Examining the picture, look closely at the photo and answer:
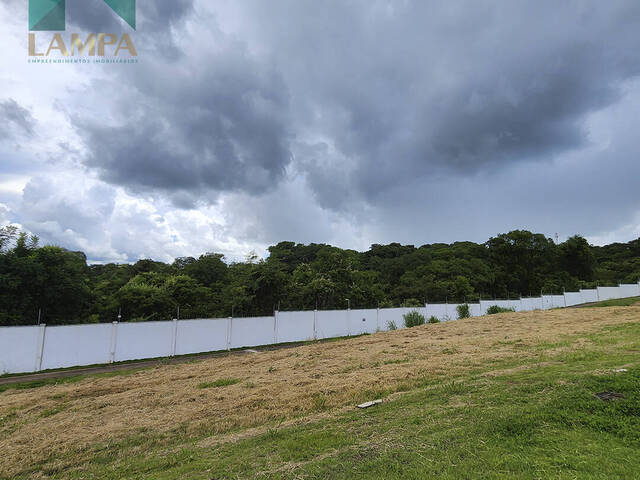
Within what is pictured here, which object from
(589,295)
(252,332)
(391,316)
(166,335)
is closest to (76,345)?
(166,335)

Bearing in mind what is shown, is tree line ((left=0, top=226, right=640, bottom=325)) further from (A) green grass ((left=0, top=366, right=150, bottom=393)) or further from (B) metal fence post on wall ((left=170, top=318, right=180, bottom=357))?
(A) green grass ((left=0, top=366, right=150, bottom=393))

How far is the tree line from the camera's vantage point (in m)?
15.8

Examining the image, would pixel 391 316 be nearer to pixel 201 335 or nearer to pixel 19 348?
pixel 201 335

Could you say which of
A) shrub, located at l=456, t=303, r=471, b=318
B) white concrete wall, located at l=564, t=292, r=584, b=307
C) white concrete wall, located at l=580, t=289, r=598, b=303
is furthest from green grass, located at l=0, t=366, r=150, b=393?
white concrete wall, located at l=580, t=289, r=598, b=303

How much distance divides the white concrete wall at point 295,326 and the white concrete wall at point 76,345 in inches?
328

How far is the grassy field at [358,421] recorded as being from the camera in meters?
3.25

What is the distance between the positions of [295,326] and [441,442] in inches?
654

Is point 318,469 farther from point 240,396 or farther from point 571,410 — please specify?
point 240,396

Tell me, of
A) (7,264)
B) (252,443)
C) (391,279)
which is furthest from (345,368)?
(391,279)

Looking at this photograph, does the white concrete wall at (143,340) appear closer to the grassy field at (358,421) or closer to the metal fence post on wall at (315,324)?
the grassy field at (358,421)

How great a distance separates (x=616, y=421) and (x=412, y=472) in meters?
2.50

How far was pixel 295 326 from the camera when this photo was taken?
19.7 meters

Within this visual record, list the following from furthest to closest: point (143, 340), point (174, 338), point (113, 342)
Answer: point (174, 338), point (143, 340), point (113, 342)

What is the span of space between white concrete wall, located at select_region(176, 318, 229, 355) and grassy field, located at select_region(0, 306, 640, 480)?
6.45 metres
